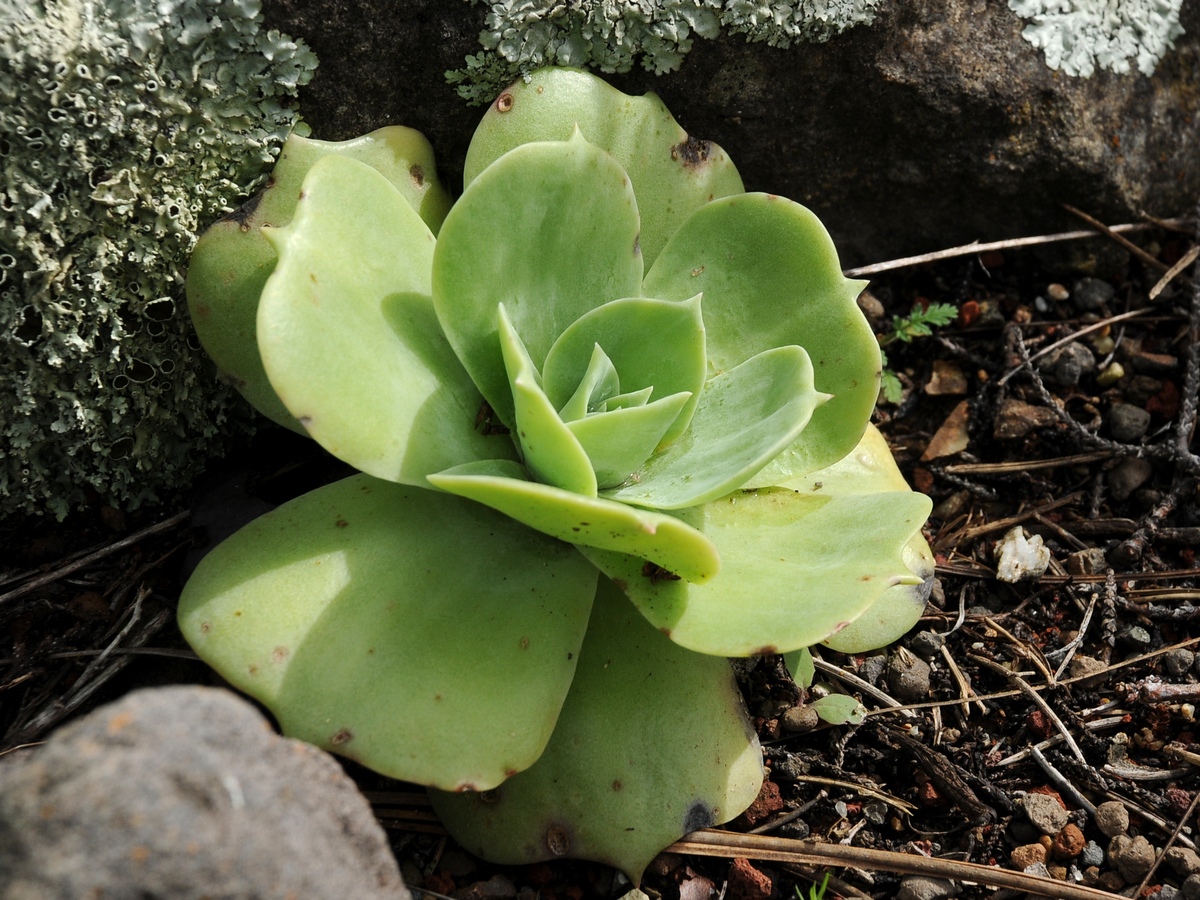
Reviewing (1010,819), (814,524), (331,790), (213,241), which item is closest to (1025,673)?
(1010,819)

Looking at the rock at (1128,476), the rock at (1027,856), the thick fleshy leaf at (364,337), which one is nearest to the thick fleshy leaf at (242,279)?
the thick fleshy leaf at (364,337)

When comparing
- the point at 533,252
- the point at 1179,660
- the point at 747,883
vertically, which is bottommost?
the point at 747,883

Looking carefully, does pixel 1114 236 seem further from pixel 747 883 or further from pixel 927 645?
pixel 747 883

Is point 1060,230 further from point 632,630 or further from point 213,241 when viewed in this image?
point 213,241

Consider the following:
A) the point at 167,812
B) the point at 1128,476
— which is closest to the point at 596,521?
the point at 167,812

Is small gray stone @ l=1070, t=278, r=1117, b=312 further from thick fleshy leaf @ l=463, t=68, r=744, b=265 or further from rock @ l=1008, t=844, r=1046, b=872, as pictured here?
rock @ l=1008, t=844, r=1046, b=872

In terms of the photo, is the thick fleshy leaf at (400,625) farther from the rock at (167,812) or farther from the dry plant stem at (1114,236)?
the dry plant stem at (1114,236)

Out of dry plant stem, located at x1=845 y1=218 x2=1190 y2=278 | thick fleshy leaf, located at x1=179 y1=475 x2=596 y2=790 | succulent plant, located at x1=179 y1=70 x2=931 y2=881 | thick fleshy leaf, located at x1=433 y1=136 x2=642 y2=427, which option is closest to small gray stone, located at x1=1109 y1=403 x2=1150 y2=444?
dry plant stem, located at x1=845 y1=218 x2=1190 y2=278
